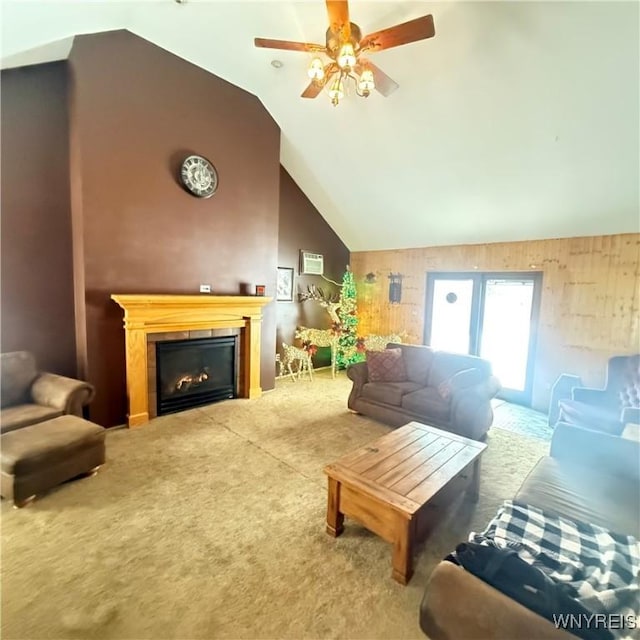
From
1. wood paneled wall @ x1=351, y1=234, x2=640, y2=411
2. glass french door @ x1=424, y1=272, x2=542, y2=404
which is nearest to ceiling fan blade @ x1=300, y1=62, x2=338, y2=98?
wood paneled wall @ x1=351, y1=234, x2=640, y2=411

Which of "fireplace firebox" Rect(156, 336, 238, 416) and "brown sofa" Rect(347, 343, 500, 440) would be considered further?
"fireplace firebox" Rect(156, 336, 238, 416)

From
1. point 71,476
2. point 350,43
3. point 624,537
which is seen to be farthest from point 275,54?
point 624,537

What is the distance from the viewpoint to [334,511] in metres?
2.14

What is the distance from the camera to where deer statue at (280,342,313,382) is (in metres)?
5.73

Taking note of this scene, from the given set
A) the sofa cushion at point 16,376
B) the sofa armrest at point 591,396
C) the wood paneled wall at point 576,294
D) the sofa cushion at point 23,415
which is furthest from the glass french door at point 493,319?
the sofa cushion at point 16,376

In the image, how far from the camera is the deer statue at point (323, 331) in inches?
243

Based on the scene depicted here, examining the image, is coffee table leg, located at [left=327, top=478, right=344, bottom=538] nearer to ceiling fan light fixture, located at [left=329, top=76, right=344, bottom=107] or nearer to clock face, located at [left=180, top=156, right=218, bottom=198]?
ceiling fan light fixture, located at [left=329, top=76, right=344, bottom=107]

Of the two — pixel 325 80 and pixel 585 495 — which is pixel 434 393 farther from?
pixel 325 80

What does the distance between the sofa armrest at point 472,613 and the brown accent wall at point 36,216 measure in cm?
426

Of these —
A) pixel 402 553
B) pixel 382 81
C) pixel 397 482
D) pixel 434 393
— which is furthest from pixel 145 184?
pixel 402 553

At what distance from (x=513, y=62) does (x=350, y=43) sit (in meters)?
1.69

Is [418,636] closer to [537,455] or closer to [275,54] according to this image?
[537,455]

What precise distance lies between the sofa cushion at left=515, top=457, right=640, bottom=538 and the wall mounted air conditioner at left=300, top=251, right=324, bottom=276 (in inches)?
192

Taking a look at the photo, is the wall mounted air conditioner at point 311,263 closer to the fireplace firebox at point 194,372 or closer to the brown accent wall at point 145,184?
the brown accent wall at point 145,184
